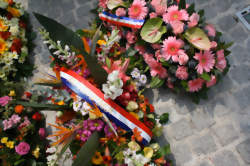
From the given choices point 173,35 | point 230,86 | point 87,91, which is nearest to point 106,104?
point 87,91

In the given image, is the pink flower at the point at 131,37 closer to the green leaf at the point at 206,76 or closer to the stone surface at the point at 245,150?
the green leaf at the point at 206,76

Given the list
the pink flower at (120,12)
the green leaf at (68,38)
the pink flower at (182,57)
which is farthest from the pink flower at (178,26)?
the green leaf at (68,38)

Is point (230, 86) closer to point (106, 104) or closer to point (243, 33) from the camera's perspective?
point (243, 33)

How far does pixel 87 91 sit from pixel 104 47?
1.20 feet

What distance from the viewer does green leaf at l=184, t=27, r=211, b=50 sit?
157 centimetres

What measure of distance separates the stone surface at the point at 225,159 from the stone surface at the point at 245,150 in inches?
2.7

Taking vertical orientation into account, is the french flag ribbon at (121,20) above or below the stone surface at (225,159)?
above

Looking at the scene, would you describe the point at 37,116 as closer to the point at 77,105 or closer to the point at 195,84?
the point at 77,105

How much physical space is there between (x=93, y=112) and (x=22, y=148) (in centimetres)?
88

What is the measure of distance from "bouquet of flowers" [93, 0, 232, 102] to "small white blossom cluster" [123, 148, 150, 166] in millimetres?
649

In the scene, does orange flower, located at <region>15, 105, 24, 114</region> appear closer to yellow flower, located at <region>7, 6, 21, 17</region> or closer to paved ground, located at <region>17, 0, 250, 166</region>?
yellow flower, located at <region>7, 6, 21, 17</region>

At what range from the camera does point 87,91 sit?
1.44 meters

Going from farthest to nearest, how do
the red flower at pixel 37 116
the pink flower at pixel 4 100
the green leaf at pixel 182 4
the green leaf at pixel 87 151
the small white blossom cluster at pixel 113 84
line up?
the red flower at pixel 37 116 < the pink flower at pixel 4 100 < the green leaf at pixel 182 4 < the green leaf at pixel 87 151 < the small white blossom cluster at pixel 113 84

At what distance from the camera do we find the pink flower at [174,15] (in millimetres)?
1635
